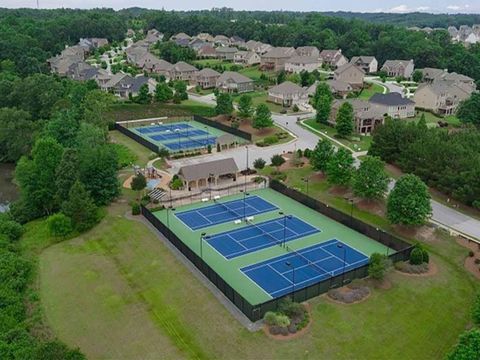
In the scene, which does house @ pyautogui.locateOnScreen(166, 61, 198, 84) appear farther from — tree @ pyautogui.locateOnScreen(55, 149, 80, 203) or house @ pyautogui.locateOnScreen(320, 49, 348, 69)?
tree @ pyautogui.locateOnScreen(55, 149, 80, 203)

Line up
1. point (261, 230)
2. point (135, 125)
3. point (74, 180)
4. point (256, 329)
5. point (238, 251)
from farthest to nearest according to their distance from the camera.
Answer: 1. point (135, 125)
2. point (74, 180)
3. point (261, 230)
4. point (238, 251)
5. point (256, 329)

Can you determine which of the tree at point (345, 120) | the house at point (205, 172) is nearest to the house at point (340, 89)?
the tree at point (345, 120)

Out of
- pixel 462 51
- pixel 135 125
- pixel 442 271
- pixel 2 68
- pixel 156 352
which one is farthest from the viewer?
pixel 462 51

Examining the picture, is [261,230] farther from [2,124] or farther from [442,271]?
[2,124]

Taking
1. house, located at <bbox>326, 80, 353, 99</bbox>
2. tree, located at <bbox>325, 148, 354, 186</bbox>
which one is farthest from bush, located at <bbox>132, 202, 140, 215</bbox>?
house, located at <bbox>326, 80, 353, 99</bbox>

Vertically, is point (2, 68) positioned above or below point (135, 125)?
above

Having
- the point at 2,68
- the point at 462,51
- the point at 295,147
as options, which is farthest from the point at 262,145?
the point at 462,51

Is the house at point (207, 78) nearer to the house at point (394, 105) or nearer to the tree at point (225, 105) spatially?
the tree at point (225, 105)
